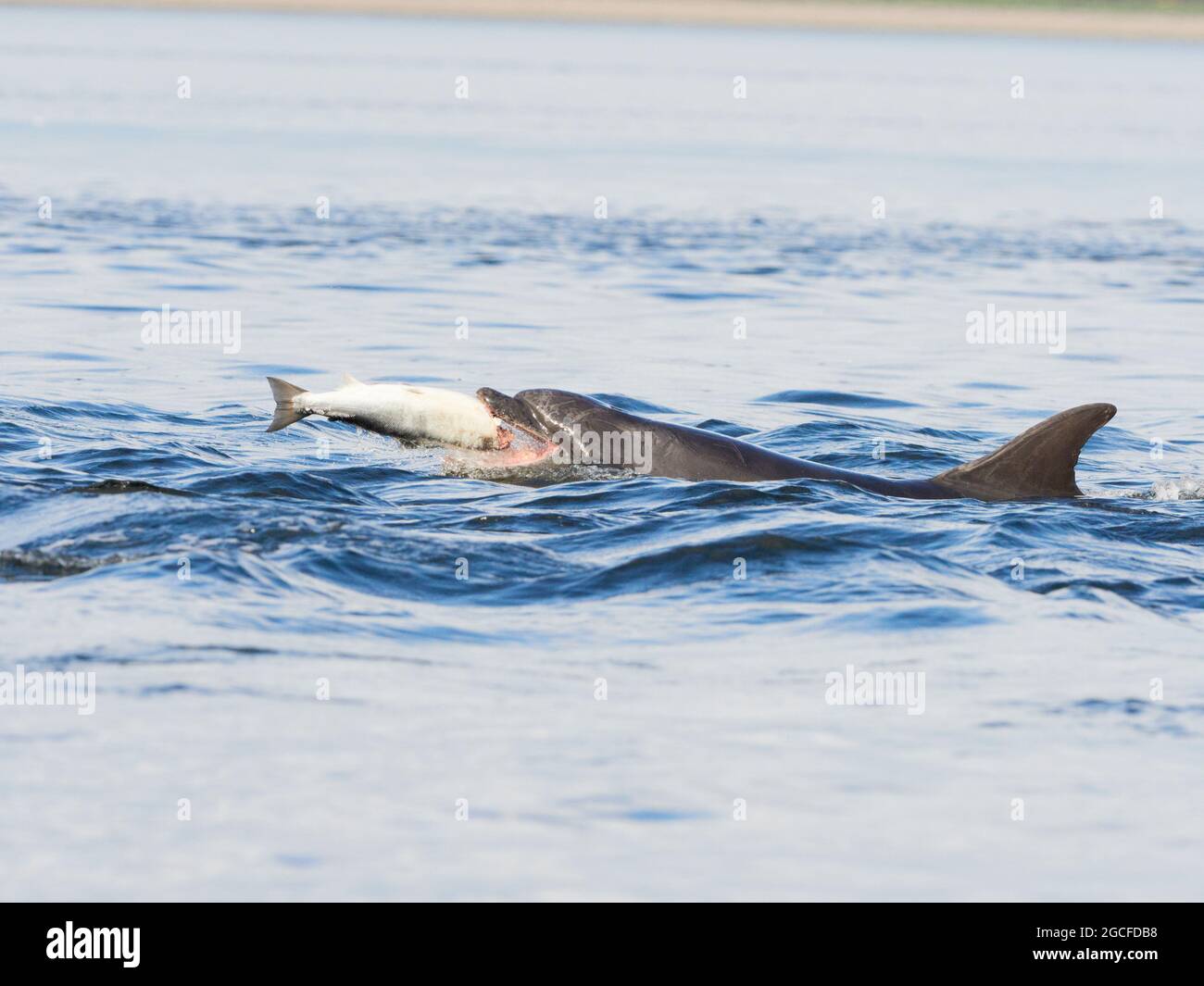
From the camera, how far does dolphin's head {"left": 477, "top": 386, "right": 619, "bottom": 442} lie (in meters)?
13.8

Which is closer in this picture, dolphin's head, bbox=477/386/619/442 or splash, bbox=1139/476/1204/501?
dolphin's head, bbox=477/386/619/442

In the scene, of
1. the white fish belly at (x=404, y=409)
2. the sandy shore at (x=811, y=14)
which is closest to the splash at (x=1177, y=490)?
the white fish belly at (x=404, y=409)

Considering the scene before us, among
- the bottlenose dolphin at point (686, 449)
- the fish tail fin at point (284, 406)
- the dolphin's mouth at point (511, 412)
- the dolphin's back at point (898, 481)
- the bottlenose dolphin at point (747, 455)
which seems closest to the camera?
the fish tail fin at point (284, 406)

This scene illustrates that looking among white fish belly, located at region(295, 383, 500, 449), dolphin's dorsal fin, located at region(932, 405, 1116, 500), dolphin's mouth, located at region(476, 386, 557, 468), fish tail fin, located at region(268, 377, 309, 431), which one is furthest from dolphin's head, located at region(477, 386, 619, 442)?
dolphin's dorsal fin, located at region(932, 405, 1116, 500)

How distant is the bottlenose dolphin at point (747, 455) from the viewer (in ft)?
45.5

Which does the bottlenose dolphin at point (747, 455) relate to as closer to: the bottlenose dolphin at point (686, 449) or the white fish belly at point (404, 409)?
the bottlenose dolphin at point (686, 449)

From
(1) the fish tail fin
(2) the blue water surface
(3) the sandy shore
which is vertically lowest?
(2) the blue water surface

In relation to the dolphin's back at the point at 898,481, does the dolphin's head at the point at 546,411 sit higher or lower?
higher

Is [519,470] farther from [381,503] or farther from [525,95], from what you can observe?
[525,95]

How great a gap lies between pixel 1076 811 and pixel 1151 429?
1180cm

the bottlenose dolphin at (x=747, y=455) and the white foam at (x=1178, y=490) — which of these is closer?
the bottlenose dolphin at (x=747, y=455)

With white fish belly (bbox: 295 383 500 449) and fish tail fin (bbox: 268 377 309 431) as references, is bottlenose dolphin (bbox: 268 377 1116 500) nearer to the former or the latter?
white fish belly (bbox: 295 383 500 449)

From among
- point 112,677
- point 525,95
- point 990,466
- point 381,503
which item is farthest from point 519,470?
point 525,95

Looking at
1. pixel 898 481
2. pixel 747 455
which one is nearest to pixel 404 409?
pixel 747 455
